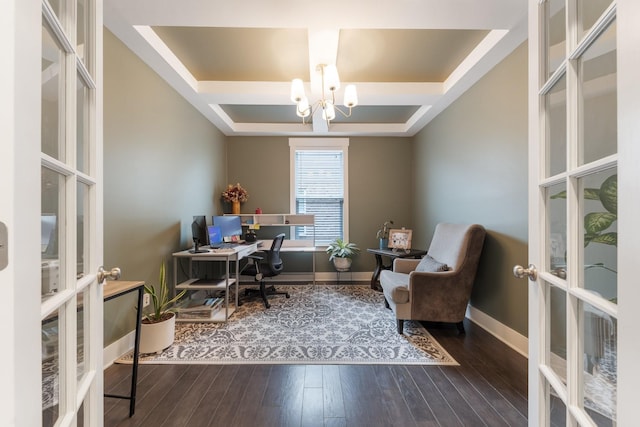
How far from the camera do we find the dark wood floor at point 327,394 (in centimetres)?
152

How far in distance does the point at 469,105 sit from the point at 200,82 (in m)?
2.92

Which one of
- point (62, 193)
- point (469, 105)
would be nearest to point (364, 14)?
point (469, 105)

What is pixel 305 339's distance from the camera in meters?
2.42

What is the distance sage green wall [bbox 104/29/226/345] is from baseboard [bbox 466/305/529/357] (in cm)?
317

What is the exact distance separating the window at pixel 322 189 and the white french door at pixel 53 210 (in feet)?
12.0

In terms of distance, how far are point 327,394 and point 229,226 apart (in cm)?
258

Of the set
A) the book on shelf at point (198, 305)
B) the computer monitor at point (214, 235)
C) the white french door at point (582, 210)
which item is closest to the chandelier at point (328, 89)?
the white french door at point (582, 210)

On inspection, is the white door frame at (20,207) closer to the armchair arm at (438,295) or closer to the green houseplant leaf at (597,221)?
the green houseplant leaf at (597,221)

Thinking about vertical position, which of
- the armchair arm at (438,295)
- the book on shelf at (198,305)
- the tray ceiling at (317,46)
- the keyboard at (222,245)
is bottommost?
the book on shelf at (198,305)

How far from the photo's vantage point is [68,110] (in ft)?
2.41

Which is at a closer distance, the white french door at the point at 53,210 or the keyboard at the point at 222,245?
the white french door at the point at 53,210

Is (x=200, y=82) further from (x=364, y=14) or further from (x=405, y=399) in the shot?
(x=405, y=399)

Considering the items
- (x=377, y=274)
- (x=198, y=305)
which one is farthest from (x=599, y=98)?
(x=377, y=274)

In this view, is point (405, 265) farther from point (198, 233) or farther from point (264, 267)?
point (198, 233)
